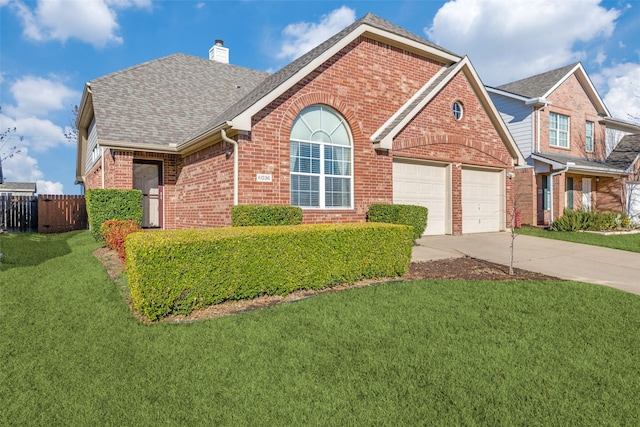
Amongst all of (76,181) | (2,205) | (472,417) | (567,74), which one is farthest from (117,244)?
(567,74)

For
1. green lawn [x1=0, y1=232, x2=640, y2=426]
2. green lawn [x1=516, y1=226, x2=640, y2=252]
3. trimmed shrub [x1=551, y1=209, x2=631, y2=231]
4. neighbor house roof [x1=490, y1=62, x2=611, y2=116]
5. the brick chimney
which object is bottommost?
green lawn [x1=0, y1=232, x2=640, y2=426]

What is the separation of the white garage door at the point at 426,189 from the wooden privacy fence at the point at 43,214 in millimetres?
14445

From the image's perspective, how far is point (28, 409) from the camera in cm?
301

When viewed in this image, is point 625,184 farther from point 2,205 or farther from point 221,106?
point 2,205

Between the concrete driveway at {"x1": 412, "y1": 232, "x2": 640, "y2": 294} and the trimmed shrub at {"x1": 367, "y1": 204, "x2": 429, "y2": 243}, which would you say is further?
the trimmed shrub at {"x1": 367, "y1": 204, "x2": 429, "y2": 243}

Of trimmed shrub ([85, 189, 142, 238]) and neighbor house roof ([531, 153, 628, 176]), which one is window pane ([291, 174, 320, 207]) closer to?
trimmed shrub ([85, 189, 142, 238])

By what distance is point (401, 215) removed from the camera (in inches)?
388

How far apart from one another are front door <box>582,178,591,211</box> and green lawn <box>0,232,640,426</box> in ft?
56.2

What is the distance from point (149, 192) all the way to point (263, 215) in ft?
24.4

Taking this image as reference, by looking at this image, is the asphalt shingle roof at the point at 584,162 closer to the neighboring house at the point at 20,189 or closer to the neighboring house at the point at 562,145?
the neighboring house at the point at 562,145

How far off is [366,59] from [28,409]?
10.8 metres

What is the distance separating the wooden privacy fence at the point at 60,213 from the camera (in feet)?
53.6

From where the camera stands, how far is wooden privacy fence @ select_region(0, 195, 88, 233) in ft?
53.8

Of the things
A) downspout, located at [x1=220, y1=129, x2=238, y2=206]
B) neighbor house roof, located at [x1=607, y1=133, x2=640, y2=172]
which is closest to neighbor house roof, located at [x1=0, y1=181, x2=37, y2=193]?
downspout, located at [x1=220, y1=129, x2=238, y2=206]
